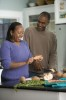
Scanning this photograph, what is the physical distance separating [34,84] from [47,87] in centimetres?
13

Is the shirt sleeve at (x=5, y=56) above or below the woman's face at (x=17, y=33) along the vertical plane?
below

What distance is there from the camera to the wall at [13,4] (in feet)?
15.3

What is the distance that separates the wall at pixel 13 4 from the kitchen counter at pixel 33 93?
8.80 ft

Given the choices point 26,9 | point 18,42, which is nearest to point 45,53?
point 18,42

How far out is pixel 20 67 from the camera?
2.39m

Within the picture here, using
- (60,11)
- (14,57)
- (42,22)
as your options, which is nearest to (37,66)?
(14,57)

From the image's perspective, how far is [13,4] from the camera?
4852mm

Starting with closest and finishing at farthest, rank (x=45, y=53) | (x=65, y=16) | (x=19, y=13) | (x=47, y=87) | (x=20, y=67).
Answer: (x=47, y=87) < (x=20, y=67) < (x=45, y=53) < (x=65, y=16) < (x=19, y=13)

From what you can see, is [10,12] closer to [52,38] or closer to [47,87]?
[52,38]

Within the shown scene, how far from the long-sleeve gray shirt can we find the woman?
608 mm

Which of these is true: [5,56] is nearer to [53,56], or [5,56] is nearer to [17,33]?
[17,33]

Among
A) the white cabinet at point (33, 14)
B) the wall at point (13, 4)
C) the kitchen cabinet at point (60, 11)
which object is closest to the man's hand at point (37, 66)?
the kitchen cabinet at point (60, 11)

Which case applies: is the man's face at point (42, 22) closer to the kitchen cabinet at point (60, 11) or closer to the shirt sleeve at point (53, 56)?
the shirt sleeve at point (53, 56)

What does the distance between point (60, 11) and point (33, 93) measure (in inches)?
94.8
